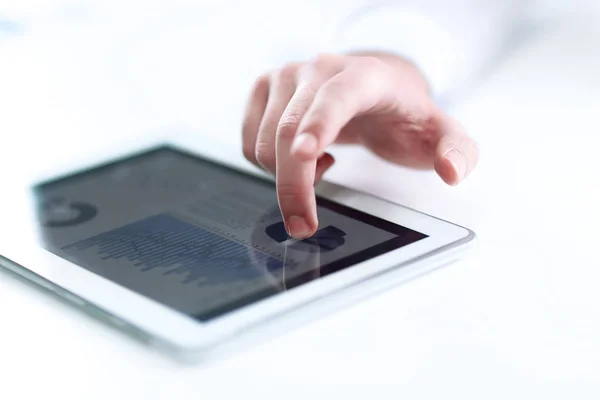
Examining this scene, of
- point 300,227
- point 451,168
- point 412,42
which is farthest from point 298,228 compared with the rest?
point 412,42

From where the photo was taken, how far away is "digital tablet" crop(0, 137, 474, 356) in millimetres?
379

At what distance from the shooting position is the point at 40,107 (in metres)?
0.77

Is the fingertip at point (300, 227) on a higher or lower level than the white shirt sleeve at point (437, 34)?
lower

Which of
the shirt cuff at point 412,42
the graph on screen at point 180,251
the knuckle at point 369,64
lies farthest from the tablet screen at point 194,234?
the shirt cuff at point 412,42

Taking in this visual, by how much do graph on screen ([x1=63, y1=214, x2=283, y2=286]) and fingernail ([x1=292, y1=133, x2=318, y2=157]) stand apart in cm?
7

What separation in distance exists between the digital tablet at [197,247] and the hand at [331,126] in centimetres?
3

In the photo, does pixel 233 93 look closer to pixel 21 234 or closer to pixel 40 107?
pixel 40 107

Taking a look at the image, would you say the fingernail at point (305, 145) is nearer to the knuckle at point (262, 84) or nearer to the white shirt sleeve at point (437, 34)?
the knuckle at point (262, 84)

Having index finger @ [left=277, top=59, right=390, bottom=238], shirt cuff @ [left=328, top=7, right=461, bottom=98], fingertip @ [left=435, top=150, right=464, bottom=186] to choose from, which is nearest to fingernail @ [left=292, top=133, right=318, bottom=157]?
index finger @ [left=277, top=59, right=390, bottom=238]

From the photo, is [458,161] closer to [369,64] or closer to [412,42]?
[369,64]

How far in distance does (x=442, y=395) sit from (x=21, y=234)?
28 cm

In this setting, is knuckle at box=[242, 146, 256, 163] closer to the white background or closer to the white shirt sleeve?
the white background

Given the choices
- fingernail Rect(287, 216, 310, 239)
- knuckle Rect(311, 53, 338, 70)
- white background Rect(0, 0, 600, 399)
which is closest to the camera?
white background Rect(0, 0, 600, 399)

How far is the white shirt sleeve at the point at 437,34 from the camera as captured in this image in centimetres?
77
